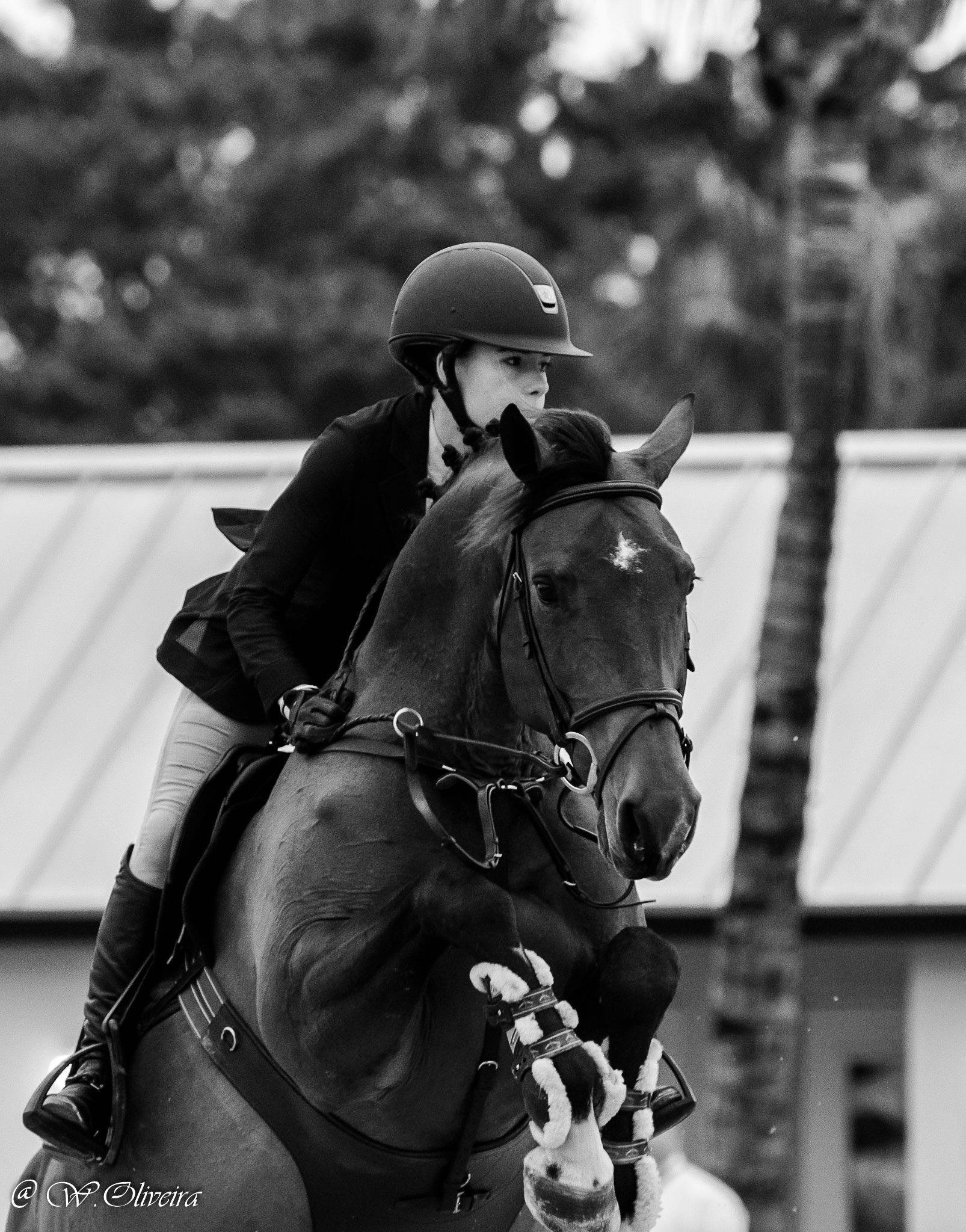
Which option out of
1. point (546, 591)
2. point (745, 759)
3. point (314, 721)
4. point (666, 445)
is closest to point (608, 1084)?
point (546, 591)

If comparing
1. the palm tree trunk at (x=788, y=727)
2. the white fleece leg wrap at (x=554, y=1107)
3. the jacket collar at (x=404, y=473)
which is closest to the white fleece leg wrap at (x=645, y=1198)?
the white fleece leg wrap at (x=554, y=1107)

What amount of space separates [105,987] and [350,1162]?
1.09 m

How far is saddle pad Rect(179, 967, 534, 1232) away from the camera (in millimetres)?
4887

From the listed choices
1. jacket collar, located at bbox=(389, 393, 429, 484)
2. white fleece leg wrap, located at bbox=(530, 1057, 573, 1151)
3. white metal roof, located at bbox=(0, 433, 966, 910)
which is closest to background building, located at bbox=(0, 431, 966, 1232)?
white metal roof, located at bbox=(0, 433, 966, 910)

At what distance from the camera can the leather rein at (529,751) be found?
163 inches

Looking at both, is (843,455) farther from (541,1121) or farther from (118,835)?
(541,1121)

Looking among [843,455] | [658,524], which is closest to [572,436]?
[658,524]

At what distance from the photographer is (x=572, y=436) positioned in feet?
14.7

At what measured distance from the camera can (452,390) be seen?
5.16 metres

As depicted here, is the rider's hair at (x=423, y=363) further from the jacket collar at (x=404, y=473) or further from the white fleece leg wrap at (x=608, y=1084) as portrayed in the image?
the white fleece leg wrap at (x=608, y=1084)

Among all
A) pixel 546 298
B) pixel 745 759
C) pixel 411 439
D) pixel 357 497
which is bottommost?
pixel 745 759

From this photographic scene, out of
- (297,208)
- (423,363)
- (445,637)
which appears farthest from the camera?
(297,208)

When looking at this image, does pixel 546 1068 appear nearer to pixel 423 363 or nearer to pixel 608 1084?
pixel 608 1084

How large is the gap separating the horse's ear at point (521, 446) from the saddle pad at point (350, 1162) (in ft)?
5.53
